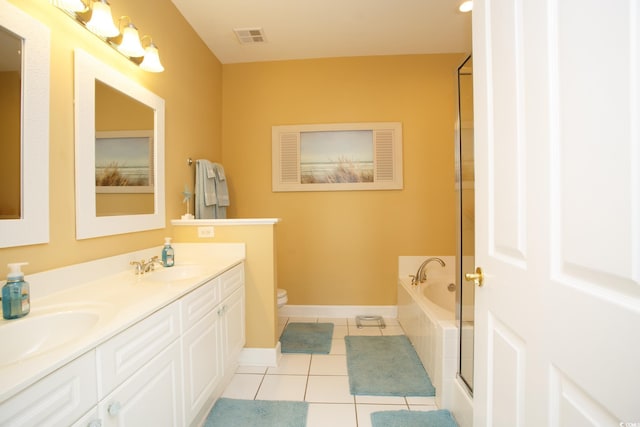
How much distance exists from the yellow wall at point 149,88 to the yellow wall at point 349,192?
374 mm

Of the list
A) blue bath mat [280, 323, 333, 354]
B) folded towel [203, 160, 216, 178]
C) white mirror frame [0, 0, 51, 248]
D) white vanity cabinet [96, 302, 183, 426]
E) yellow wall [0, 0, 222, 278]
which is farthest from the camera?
folded towel [203, 160, 216, 178]

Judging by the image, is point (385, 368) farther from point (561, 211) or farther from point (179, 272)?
point (561, 211)

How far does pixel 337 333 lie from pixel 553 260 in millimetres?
2364

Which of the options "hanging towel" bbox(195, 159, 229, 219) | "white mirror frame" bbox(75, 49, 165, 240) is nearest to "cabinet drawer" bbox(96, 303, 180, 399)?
"white mirror frame" bbox(75, 49, 165, 240)

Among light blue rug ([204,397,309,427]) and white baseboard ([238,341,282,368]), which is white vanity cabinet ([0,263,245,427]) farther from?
white baseboard ([238,341,282,368])

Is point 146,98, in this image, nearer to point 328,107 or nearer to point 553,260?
point 328,107

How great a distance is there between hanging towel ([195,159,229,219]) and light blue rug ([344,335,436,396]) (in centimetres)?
170

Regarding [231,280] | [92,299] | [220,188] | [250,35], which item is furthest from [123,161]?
[250,35]

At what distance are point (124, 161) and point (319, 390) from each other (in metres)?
1.87

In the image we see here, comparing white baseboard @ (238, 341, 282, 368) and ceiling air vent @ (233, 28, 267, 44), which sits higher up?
ceiling air vent @ (233, 28, 267, 44)

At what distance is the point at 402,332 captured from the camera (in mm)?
2752

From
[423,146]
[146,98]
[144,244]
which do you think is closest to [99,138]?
[146,98]

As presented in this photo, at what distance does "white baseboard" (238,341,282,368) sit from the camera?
219 centimetres

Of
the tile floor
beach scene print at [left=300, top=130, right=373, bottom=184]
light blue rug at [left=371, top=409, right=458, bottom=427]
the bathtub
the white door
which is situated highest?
beach scene print at [left=300, top=130, right=373, bottom=184]
